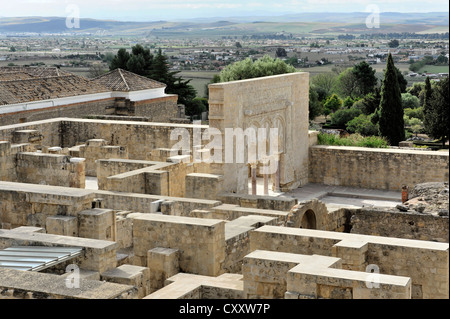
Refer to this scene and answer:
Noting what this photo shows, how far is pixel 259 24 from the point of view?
16912 centimetres

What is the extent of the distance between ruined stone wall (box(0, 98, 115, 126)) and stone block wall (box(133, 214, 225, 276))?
12279 millimetres

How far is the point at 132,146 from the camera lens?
20875mm

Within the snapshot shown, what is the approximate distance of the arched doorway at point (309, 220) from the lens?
1414cm

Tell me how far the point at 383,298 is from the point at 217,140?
33.0ft

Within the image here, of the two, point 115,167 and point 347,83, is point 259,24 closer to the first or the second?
point 347,83

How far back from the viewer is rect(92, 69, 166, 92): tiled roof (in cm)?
2830

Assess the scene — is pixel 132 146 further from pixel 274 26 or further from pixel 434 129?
pixel 274 26

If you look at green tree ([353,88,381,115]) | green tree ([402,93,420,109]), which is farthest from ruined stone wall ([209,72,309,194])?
green tree ([402,93,420,109])

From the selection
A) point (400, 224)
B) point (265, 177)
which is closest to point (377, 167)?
point (265, 177)

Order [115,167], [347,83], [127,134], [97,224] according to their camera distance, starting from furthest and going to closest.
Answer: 1. [347,83]
2. [127,134]
3. [115,167]
4. [97,224]

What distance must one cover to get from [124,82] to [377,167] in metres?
12.7

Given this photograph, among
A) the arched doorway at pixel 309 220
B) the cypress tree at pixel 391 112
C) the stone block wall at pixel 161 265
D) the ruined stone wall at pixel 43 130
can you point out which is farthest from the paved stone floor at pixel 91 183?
the cypress tree at pixel 391 112

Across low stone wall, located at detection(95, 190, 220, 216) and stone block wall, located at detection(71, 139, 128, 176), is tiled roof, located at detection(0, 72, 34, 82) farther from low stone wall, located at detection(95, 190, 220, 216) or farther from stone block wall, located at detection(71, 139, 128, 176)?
low stone wall, located at detection(95, 190, 220, 216)

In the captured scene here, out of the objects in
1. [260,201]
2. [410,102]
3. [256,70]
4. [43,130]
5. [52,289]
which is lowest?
[410,102]
